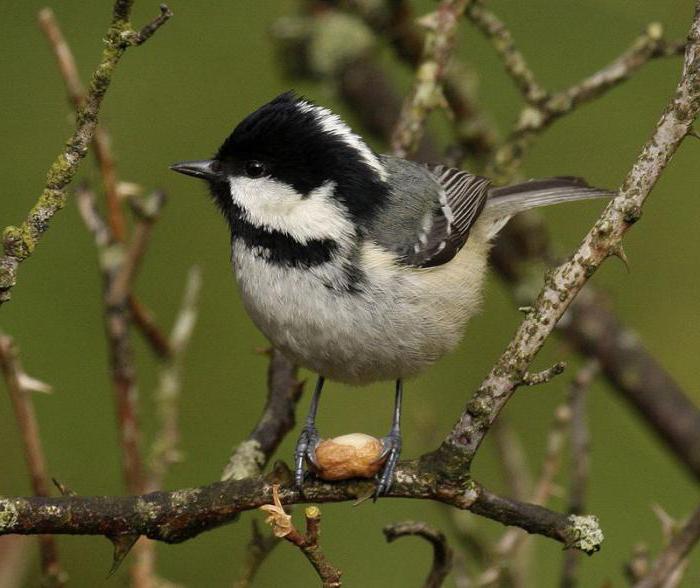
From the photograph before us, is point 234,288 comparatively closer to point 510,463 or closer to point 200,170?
point 200,170

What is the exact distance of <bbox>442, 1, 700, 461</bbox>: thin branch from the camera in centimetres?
144

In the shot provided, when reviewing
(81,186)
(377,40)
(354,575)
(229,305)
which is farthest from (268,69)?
(354,575)

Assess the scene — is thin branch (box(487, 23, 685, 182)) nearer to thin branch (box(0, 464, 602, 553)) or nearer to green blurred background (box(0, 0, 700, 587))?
green blurred background (box(0, 0, 700, 587))

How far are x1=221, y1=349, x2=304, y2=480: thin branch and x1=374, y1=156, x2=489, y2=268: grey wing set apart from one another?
390 mm

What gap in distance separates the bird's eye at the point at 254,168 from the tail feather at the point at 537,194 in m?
0.86

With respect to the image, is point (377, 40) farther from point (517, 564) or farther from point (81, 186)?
point (517, 564)

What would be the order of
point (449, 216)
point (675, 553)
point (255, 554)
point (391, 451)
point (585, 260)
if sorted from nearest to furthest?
point (585, 260), point (255, 554), point (675, 553), point (391, 451), point (449, 216)

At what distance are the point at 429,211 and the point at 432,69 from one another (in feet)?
1.27

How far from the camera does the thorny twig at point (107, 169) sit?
2150 millimetres

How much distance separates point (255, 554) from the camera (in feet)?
5.79

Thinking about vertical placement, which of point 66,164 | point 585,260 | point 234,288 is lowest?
point 585,260

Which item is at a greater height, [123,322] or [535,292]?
[535,292]

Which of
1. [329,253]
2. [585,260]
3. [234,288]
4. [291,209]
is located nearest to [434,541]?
[585,260]

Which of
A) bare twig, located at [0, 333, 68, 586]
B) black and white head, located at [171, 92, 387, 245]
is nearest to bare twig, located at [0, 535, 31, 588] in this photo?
bare twig, located at [0, 333, 68, 586]
